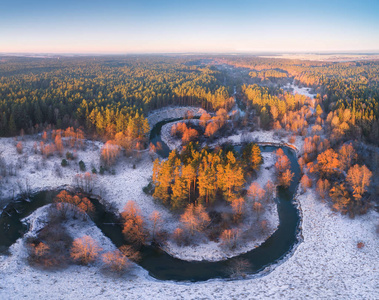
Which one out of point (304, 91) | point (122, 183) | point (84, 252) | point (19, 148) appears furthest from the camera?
point (304, 91)

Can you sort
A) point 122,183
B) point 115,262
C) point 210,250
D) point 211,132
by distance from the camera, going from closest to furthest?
point 115,262
point 210,250
point 122,183
point 211,132

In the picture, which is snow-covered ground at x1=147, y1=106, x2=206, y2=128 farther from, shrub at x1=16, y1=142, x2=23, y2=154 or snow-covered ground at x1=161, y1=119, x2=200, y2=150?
shrub at x1=16, y1=142, x2=23, y2=154

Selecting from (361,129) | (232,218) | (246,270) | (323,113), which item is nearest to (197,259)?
(246,270)

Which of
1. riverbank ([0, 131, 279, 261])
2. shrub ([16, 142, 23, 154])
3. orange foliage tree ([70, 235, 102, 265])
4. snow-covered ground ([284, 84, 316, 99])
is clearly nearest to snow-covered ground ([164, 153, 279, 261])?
riverbank ([0, 131, 279, 261])

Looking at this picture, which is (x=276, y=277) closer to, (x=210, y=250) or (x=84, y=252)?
(x=210, y=250)

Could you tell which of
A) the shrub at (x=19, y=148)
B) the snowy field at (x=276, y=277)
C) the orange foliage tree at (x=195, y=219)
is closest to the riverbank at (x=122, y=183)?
the shrub at (x=19, y=148)

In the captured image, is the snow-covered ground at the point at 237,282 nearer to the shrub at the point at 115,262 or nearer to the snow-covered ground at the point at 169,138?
the shrub at the point at 115,262

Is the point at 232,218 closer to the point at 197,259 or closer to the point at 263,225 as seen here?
the point at 263,225

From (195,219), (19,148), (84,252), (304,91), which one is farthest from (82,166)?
(304,91)
